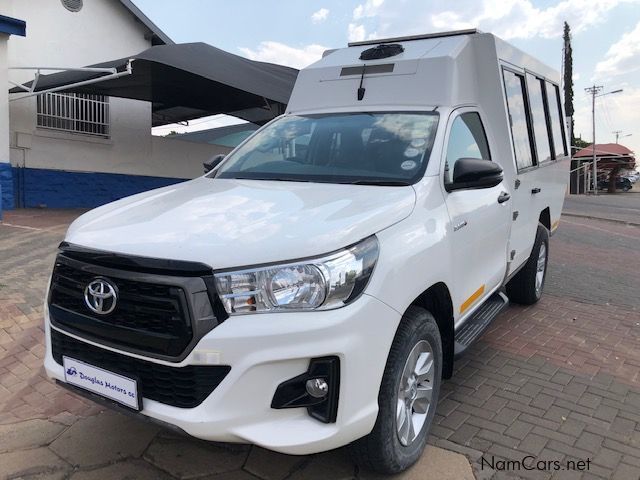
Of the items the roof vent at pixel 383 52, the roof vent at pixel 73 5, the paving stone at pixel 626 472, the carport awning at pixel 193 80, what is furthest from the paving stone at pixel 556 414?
the roof vent at pixel 73 5

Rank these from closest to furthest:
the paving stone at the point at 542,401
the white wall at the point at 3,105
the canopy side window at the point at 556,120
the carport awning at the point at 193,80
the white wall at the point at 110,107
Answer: the paving stone at the point at 542,401 → the canopy side window at the point at 556,120 → the carport awning at the point at 193,80 → the white wall at the point at 3,105 → the white wall at the point at 110,107

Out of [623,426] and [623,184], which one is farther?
[623,184]

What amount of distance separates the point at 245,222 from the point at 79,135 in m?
11.7

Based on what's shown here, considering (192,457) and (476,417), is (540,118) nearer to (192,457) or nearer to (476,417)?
(476,417)

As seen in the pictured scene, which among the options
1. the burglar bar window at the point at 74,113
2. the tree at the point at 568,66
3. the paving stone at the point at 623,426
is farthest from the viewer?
the tree at the point at 568,66

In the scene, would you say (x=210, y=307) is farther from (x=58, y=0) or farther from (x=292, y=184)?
(x=58, y=0)

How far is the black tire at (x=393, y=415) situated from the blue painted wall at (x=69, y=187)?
443 inches

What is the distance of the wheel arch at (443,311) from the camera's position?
2.96m

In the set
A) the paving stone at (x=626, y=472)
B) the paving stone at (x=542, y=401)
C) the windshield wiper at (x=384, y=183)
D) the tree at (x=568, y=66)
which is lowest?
the paving stone at (x=626, y=472)

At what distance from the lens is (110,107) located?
13.3 m

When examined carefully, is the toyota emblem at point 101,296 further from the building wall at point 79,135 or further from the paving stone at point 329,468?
the building wall at point 79,135

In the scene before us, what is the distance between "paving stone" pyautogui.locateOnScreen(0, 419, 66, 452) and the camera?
9.88ft

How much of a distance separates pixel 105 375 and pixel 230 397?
64 centimetres

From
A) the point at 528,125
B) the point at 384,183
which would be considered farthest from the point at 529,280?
the point at 384,183
